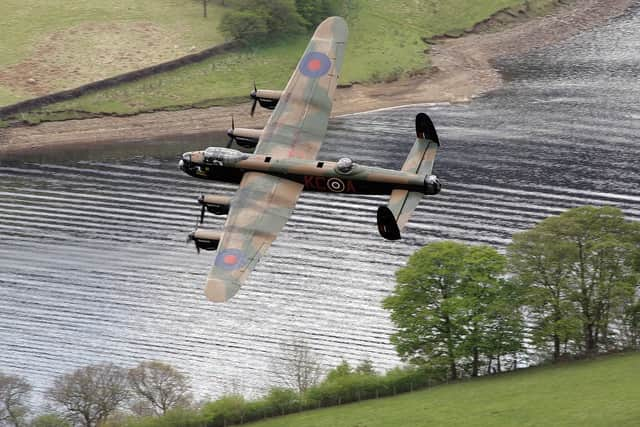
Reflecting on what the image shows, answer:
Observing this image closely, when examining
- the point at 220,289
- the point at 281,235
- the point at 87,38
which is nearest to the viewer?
the point at 220,289

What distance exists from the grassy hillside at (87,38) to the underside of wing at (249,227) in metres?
87.4

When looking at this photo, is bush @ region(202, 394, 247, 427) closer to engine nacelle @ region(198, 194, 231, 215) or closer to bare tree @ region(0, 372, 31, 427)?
bare tree @ region(0, 372, 31, 427)

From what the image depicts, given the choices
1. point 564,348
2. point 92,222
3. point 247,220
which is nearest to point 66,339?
point 92,222

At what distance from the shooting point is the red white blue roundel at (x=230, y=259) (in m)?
70.6

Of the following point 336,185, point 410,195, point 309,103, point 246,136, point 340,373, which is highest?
point 309,103

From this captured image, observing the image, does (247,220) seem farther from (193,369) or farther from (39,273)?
(39,273)

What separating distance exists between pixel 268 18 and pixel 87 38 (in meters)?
27.3

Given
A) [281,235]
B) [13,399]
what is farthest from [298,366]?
[281,235]

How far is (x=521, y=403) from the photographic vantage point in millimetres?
80312

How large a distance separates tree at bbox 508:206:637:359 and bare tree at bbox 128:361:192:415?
29.2 m

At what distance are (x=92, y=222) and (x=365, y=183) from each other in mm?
55243

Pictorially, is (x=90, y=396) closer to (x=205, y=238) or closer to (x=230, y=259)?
(x=205, y=238)

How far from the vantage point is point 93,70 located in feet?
527

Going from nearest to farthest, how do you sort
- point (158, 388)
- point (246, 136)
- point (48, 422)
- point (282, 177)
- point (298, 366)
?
point (282, 177)
point (246, 136)
point (48, 422)
point (158, 388)
point (298, 366)
